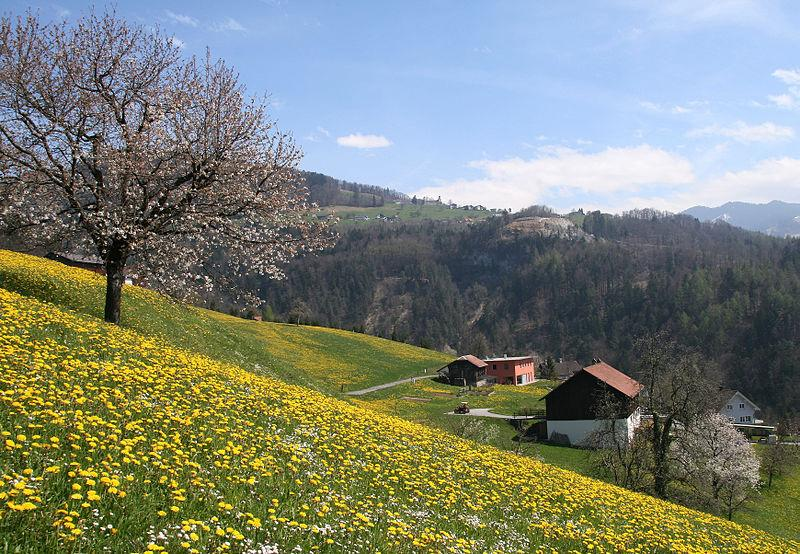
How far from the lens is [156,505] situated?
7062 mm

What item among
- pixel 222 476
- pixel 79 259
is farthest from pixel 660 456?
pixel 222 476

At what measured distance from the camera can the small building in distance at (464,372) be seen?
100 meters

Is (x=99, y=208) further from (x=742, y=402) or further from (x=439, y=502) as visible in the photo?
(x=742, y=402)

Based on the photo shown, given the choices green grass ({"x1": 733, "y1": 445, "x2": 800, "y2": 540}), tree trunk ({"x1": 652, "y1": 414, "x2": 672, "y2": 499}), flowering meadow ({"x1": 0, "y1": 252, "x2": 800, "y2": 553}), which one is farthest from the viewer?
green grass ({"x1": 733, "y1": 445, "x2": 800, "y2": 540})

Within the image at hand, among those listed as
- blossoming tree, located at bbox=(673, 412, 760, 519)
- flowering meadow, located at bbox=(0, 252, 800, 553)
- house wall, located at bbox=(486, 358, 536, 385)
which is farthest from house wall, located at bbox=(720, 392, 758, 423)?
flowering meadow, located at bbox=(0, 252, 800, 553)

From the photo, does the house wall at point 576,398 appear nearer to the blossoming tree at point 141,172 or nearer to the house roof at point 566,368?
the blossoming tree at point 141,172

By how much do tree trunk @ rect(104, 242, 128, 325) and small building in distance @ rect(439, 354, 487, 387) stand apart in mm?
80054

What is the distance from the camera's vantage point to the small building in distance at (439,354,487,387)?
10000cm

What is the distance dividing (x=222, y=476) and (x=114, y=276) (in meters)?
16.3

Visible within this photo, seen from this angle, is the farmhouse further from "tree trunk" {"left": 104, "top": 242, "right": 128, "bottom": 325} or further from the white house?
the white house

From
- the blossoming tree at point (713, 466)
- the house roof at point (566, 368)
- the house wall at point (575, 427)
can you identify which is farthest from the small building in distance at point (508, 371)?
the blossoming tree at point (713, 466)

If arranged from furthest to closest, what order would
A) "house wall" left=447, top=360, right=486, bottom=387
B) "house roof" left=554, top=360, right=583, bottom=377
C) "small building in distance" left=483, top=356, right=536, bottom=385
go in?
"house roof" left=554, top=360, right=583, bottom=377
"small building in distance" left=483, top=356, right=536, bottom=385
"house wall" left=447, top=360, right=486, bottom=387

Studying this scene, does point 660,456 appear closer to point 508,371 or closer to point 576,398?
point 576,398

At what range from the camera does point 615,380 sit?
68.1 m
